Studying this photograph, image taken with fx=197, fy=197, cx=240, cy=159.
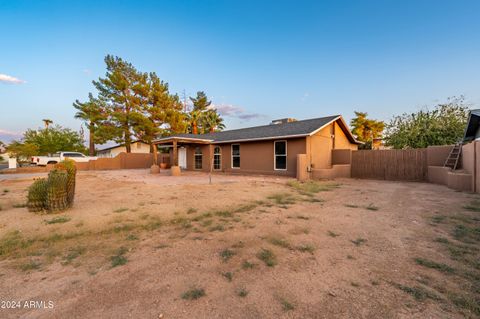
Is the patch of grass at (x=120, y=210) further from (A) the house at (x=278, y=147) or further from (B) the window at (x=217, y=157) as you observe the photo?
(B) the window at (x=217, y=157)

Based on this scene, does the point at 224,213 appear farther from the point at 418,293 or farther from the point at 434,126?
the point at 434,126

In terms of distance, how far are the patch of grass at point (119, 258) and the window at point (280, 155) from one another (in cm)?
1100

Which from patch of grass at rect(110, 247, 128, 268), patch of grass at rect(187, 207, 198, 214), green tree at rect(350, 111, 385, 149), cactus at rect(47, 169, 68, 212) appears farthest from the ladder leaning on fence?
green tree at rect(350, 111, 385, 149)

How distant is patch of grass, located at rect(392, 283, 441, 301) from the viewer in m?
2.04

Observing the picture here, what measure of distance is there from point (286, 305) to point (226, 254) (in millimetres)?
1248

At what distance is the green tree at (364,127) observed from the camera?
3125 centimetres

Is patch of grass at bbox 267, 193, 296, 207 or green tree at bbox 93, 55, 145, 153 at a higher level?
green tree at bbox 93, 55, 145, 153

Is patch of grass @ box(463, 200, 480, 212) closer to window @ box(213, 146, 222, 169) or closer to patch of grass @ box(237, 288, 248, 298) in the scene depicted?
patch of grass @ box(237, 288, 248, 298)

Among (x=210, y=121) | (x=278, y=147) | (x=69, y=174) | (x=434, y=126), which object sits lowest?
(x=69, y=174)

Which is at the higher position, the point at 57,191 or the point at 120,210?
the point at 57,191

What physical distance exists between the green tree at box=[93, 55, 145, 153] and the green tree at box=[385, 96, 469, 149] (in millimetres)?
27261

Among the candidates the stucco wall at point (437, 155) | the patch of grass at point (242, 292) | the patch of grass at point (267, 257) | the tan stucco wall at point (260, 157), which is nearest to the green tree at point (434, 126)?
the stucco wall at point (437, 155)

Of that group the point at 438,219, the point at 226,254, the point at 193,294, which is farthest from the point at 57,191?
the point at 438,219

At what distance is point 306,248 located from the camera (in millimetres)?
3203
